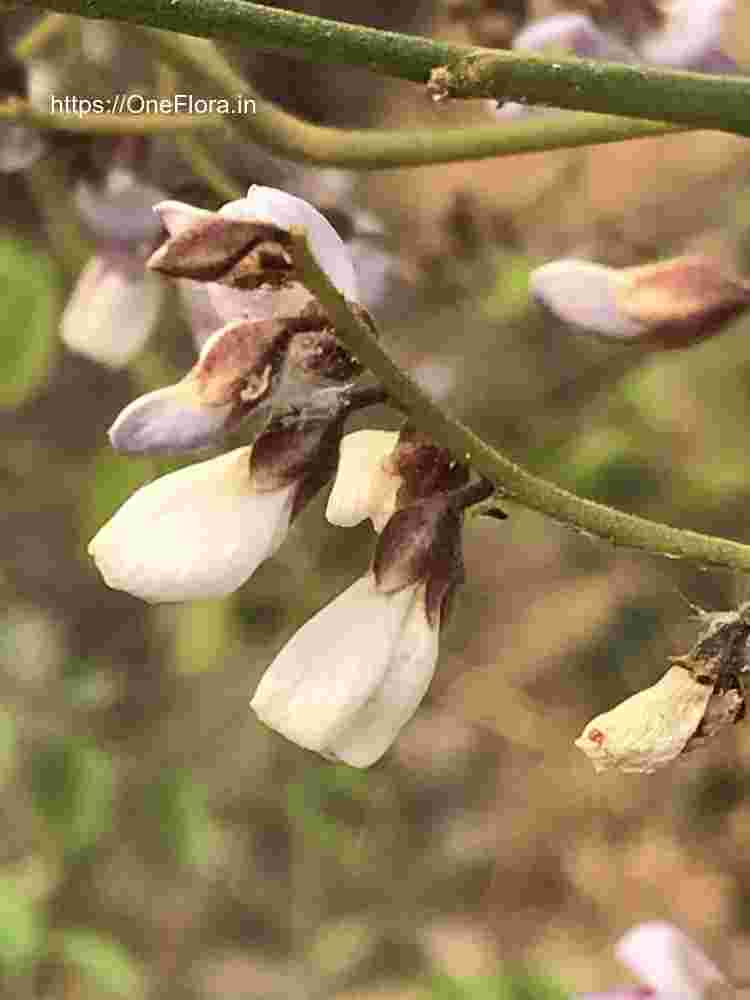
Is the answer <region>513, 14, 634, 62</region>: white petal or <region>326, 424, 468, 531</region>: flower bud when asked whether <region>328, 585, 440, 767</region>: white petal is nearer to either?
<region>326, 424, 468, 531</region>: flower bud

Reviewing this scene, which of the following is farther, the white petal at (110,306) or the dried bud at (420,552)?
the white petal at (110,306)

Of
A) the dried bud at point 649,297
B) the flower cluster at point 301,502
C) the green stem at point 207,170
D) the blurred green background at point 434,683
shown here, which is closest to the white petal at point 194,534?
the flower cluster at point 301,502

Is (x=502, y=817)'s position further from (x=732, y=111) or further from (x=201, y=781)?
(x=732, y=111)

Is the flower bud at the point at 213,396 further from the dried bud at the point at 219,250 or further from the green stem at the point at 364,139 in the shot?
the green stem at the point at 364,139

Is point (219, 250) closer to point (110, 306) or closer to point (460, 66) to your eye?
point (460, 66)

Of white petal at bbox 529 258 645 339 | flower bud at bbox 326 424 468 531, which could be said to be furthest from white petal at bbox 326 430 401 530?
white petal at bbox 529 258 645 339

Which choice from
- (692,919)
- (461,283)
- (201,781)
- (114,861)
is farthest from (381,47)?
(692,919)
